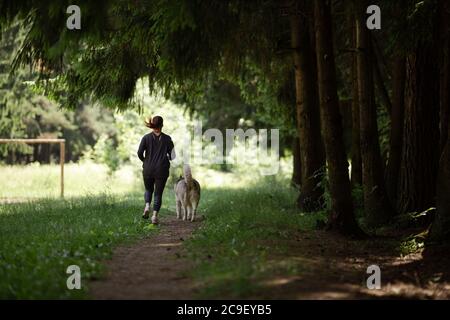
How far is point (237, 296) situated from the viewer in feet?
21.6

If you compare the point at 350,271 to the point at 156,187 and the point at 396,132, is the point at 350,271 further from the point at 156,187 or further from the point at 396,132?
the point at 396,132

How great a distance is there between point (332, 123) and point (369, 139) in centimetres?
227

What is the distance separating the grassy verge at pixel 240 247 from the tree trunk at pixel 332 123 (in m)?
0.95

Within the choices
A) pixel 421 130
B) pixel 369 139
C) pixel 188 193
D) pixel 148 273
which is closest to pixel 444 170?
pixel 421 130

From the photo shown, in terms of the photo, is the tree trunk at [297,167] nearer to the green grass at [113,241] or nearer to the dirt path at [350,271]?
the green grass at [113,241]

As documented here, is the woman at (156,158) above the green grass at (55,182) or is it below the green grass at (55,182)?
above

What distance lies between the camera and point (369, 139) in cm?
1336

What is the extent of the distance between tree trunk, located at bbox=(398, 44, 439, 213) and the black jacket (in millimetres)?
5040

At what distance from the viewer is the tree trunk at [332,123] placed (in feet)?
37.2

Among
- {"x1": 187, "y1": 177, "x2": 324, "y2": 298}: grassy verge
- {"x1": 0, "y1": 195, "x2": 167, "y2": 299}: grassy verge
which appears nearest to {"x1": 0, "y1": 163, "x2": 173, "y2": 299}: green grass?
{"x1": 0, "y1": 195, "x2": 167, "y2": 299}: grassy verge

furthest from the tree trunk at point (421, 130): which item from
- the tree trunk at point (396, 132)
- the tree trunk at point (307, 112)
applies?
the tree trunk at point (307, 112)
